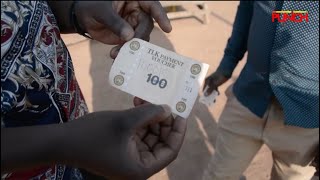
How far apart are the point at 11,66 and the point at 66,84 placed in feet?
0.77

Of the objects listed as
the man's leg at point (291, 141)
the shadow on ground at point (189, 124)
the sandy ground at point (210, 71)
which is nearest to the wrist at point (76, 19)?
the man's leg at point (291, 141)

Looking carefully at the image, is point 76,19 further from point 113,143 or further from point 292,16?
point 292,16

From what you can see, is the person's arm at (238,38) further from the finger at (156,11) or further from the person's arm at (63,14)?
the person's arm at (63,14)

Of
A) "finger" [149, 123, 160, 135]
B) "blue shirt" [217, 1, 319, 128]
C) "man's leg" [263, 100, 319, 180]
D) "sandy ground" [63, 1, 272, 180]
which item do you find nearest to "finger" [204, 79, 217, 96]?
"blue shirt" [217, 1, 319, 128]

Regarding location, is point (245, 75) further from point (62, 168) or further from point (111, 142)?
point (111, 142)

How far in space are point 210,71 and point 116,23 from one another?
2892 mm

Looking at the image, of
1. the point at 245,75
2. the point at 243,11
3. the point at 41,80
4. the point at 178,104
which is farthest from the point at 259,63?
the point at 41,80

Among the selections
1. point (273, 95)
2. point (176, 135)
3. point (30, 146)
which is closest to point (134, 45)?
point (176, 135)

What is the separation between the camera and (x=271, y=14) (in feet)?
5.54

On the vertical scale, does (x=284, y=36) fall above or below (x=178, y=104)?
above

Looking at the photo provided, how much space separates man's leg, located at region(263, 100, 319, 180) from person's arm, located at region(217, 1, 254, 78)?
0.40 m

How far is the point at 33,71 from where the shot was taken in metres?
0.97

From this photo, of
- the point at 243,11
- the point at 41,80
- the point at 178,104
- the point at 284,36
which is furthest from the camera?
the point at 243,11

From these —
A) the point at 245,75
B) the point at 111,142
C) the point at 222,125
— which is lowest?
the point at 222,125
